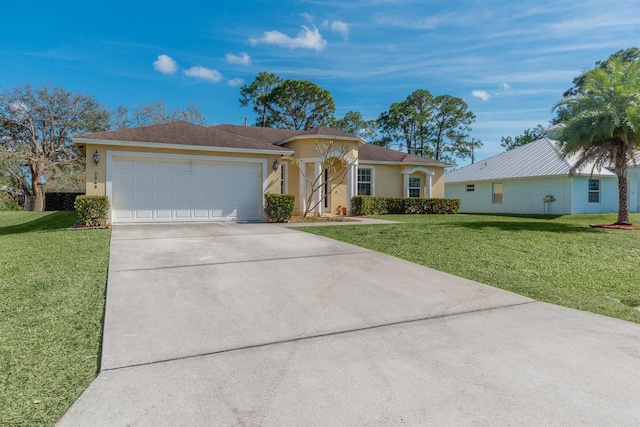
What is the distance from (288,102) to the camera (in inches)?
1235

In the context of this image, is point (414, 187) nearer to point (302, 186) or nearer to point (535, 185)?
point (535, 185)

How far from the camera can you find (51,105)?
83.7ft

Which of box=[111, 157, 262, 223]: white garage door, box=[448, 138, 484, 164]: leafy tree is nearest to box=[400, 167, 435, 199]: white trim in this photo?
box=[111, 157, 262, 223]: white garage door

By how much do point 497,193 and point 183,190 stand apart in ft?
61.0

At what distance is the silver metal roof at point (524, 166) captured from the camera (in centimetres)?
1866

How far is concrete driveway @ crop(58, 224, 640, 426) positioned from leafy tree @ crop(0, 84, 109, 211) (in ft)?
84.0

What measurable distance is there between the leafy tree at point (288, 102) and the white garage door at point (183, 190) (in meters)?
19.9

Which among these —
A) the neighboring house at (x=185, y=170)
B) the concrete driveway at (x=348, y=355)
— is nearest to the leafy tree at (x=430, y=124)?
the neighboring house at (x=185, y=170)

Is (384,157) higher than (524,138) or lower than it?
lower

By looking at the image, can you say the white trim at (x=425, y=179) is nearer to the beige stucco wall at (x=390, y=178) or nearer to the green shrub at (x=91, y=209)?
the beige stucco wall at (x=390, y=178)

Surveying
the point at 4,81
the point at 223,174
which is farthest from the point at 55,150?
the point at 223,174

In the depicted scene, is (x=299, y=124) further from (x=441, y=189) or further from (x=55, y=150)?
(x=55, y=150)

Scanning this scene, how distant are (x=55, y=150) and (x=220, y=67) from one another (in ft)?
46.5

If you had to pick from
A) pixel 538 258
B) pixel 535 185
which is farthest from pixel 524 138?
pixel 538 258
